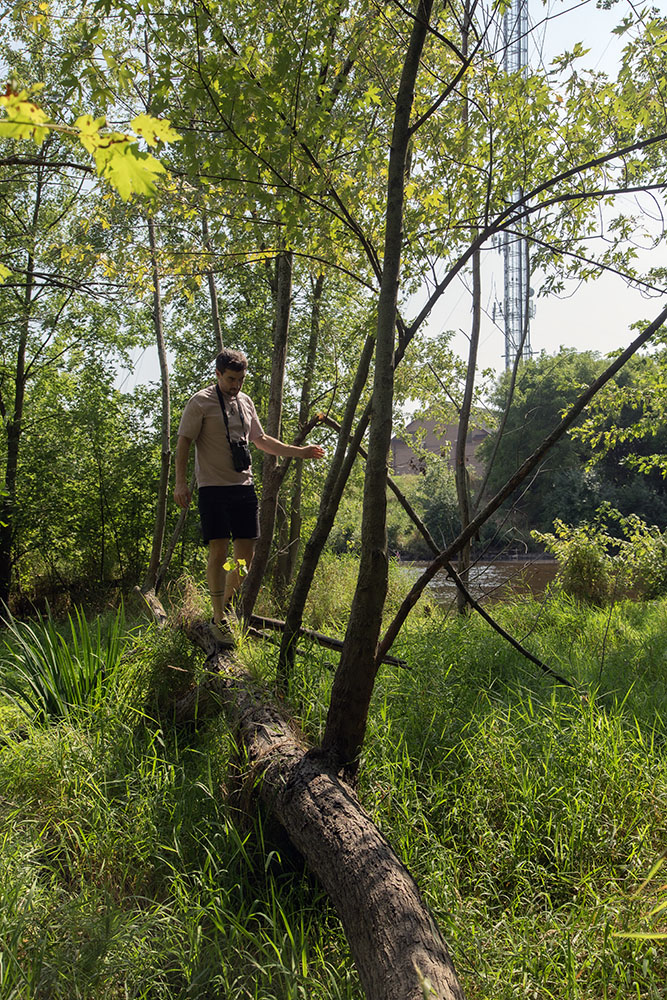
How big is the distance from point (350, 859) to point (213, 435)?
2771mm

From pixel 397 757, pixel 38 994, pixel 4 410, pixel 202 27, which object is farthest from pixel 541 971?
pixel 4 410

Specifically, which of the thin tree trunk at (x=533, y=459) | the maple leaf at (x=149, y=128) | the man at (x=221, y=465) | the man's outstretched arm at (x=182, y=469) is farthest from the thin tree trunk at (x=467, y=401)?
the maple leaf at (x=149, y=128)

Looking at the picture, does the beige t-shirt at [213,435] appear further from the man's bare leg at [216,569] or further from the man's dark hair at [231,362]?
the man's bare leg at [216,569]

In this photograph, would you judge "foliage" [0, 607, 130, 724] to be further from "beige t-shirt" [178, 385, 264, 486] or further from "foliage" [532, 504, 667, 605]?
"foliage" [532, 504, 667, 605]

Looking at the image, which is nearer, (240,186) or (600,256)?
(240,186)

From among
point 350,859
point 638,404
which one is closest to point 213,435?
point 350,859

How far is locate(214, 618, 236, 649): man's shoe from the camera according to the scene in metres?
3.81

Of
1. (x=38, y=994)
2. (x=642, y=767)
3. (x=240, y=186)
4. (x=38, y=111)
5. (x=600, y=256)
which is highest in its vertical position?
(x=600, y=256)

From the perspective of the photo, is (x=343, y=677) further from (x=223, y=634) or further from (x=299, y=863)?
(x=223, y=634)

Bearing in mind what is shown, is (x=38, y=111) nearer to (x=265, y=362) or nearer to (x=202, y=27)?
(x=202, y=27)

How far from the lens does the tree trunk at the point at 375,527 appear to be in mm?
2645

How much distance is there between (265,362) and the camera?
33.1 ft

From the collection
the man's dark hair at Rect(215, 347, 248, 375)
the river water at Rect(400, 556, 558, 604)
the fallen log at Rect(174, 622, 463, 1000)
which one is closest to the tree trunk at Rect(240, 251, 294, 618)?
the man's dark hair at Rect(215, 347, 248, 375)

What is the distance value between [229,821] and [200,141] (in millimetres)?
2807
